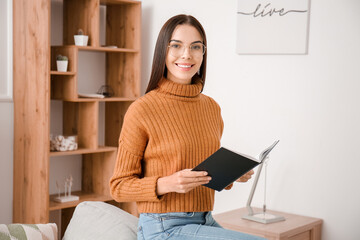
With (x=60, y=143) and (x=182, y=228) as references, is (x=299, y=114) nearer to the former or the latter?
(x=60, y=143)

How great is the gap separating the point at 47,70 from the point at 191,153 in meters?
1.96

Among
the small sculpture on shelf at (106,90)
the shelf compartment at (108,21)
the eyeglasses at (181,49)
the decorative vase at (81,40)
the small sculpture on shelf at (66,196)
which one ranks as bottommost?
the small sculpture on shelf at (66,196)

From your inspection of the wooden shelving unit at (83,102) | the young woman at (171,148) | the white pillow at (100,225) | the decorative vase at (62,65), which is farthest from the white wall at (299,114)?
the white pillow at (100,225)

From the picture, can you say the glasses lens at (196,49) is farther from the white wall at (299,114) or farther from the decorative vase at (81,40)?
the decorative vase at (81,40)

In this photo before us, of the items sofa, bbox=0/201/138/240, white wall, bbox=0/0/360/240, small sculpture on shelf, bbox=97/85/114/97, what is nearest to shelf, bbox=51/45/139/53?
small sculpture on shelf, bbox=97/85/114/97

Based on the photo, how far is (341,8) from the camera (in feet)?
9.64

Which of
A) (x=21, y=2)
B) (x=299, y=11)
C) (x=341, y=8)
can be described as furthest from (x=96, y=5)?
(x=341, y=8)

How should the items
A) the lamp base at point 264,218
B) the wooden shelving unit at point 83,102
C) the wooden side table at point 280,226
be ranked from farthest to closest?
the wooden shelving unit at point 83,102
the lamp base at point 264,218
the wooden side table at point 280,226

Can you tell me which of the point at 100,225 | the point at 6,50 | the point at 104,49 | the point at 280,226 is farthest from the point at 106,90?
Answer: the point at 100,225

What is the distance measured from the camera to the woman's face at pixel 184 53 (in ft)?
5.48

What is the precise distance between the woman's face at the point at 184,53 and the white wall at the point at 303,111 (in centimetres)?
152

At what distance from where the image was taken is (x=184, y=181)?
4.87 ft

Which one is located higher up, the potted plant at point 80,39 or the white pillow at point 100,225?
the potted plant at point 80,39

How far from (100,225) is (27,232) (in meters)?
0.27
